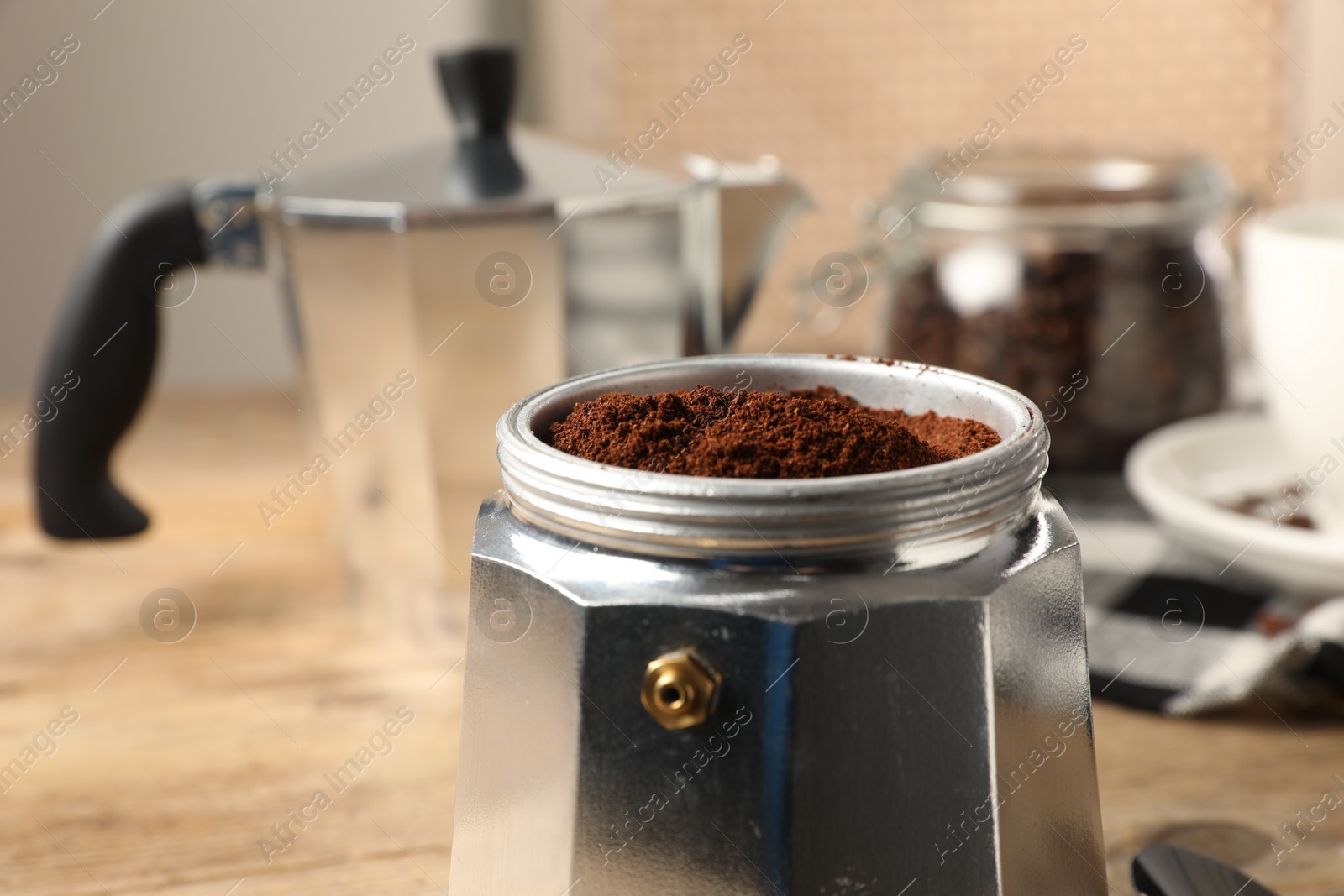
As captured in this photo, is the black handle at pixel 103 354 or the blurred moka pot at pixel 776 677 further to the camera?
the black handle at pixel 103 354

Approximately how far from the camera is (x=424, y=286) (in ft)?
1.83

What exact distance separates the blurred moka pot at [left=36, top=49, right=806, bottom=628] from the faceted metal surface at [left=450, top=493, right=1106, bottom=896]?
28 centimetres

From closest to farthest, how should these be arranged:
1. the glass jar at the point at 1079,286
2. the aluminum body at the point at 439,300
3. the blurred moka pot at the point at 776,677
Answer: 1. the blurred moka pot at the point at 776,677
2. the aluminum body at the point at 439,300
3. the glass jar at the point at 1079,286

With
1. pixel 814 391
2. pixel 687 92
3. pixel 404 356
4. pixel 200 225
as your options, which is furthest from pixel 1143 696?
pixel 687 92

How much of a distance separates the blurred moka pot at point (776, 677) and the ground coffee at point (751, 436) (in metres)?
0.02

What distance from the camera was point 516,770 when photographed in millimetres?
299

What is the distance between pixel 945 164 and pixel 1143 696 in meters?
0.38

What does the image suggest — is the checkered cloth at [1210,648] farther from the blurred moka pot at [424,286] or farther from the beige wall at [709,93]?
the beige wall at [709,93]

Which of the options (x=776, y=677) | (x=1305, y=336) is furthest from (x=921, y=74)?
(x=776, y=677)

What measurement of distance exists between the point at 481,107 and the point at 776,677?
405 mm

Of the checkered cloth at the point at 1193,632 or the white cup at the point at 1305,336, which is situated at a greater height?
the white cup at the point at 1305,336

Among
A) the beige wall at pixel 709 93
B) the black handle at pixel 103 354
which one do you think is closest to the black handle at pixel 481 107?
the black handle at pixel 103 354

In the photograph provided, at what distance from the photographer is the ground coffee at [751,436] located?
0.93 ft

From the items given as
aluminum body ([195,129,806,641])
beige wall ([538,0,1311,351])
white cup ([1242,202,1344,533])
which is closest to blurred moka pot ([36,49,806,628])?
aluminum body ([195,129,806,641])
